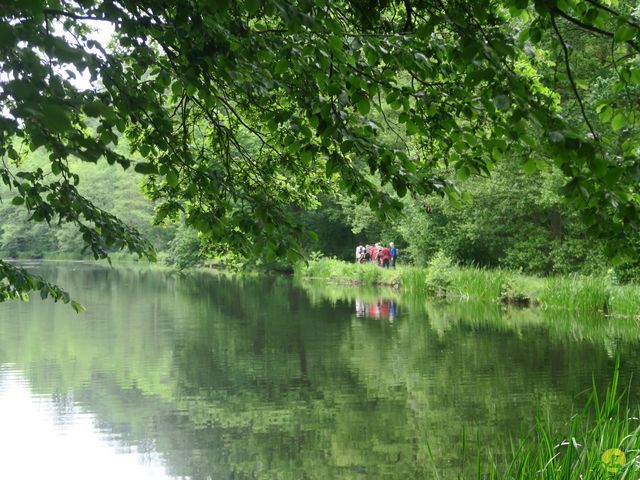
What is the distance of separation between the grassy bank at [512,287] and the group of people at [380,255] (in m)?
1.45

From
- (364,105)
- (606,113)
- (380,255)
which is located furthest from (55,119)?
(380,255)

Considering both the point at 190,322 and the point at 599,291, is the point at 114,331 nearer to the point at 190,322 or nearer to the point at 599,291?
the point at 190,322

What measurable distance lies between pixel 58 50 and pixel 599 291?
1986 cm

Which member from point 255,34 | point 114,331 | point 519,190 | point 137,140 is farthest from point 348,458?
point 519,190

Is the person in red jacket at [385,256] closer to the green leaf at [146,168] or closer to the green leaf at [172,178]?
the green leaf at [172,178]

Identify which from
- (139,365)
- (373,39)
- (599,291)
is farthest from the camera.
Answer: (599,291)

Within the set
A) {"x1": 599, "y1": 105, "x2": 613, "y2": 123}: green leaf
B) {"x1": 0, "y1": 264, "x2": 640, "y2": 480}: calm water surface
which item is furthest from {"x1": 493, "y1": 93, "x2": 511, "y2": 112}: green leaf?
{"x1": 0, "y1": 264, "x2": 640, "y2": 480}: calm water surface

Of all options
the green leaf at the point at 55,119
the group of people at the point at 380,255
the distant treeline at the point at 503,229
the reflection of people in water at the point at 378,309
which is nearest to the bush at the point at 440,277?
the distant treeline at the point at 503,229

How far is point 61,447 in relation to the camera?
8656 mm

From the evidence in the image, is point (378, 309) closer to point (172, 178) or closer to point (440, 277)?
point (440, 277)

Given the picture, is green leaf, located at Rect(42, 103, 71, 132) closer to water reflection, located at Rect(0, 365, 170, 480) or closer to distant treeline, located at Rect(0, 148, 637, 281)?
water reflection, located at Rect(0, 365, 170, 480)

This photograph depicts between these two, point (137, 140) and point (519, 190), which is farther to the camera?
point (519, 190)

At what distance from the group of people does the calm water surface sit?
42.4 feet

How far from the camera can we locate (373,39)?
3.70 metres
